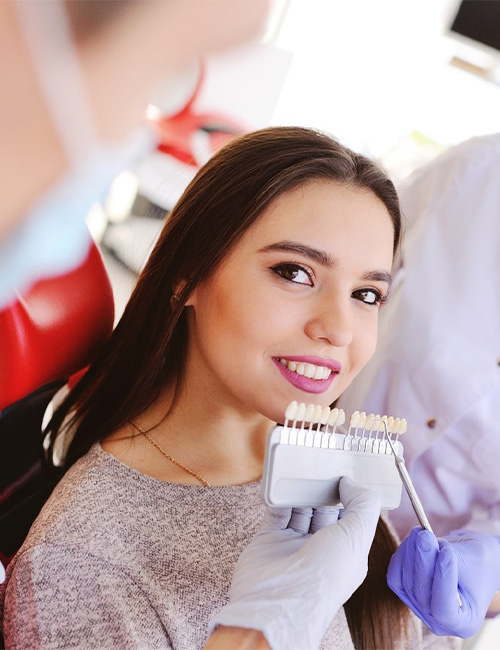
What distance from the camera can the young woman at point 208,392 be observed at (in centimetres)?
85

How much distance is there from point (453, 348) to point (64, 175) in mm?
833

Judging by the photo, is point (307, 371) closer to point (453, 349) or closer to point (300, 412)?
point (300, 412)

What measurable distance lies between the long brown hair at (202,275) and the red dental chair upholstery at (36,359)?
0.05 metres

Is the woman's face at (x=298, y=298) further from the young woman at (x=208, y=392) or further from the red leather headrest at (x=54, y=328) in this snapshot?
the red leather headrest at (x=54, y=328)

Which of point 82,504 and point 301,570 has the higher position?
point 301,570

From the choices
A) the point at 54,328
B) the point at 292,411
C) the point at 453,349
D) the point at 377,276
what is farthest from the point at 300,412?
the point at 453,349

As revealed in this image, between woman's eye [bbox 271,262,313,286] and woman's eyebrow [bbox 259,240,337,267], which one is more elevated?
woman's eyebrow [bbox 259,240,337,267]

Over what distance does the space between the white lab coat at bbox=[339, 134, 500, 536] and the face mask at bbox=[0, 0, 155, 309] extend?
66 centimetres

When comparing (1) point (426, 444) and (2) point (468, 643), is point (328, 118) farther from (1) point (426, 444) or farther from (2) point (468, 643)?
(2) point (468, 643)

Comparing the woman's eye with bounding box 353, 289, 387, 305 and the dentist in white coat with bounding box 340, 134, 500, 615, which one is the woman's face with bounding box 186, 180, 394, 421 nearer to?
the woman's eye with bounding box 353, 289, 387, 305

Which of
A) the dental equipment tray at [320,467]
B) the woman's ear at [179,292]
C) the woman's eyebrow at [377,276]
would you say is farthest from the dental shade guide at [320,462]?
the woman's ear at [179,292]

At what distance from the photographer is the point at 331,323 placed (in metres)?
0.88

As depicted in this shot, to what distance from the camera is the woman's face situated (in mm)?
889

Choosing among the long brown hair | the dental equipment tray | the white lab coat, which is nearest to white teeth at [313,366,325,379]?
the dental equipment tray
